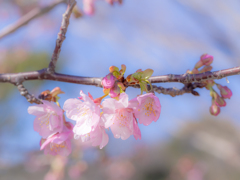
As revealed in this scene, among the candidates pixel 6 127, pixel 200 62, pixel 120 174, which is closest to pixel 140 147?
pixel 120 174

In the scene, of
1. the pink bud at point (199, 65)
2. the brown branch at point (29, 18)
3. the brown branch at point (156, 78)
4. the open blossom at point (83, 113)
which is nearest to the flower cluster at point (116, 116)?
the open blossom at point (83, 113)

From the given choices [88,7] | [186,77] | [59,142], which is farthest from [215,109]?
[88,7]

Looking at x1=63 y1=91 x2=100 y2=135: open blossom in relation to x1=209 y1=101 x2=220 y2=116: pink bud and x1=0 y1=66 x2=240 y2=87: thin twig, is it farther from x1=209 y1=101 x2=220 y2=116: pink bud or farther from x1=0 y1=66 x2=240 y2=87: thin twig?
x1=209 y1=101 x2=220 y2=116: pink bud

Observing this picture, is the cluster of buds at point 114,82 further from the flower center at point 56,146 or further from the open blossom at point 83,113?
the flower center at point 56,146

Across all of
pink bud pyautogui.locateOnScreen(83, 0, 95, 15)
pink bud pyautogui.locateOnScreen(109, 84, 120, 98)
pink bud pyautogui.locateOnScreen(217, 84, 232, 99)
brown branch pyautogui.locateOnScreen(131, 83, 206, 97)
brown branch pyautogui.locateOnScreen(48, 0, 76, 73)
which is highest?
pink bud pyautogui.locateOnScreen(83, 0, 95, 15)

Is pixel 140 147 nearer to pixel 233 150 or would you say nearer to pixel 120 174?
pixel 120 174

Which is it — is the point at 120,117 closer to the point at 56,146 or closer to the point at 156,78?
the point at 156,78

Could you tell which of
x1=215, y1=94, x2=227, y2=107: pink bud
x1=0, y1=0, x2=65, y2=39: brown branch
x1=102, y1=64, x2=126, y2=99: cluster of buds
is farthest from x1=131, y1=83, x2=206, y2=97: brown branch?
x1=0, y1=0, x2=65, y2=39: brown branch
